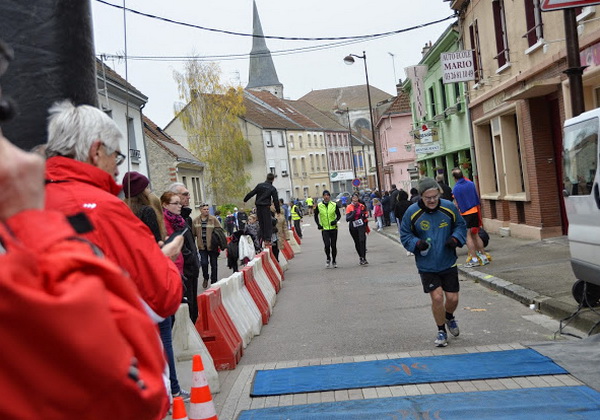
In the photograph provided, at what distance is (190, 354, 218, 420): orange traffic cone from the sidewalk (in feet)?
16.3

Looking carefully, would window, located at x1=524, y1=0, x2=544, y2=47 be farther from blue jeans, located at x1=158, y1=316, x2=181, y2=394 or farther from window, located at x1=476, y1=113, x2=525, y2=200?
blue jeans, located at x1=158, y1=316, x2=181, y2=394

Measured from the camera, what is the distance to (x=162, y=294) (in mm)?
2260

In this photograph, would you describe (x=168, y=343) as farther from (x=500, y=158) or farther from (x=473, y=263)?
(x=500, y=158)

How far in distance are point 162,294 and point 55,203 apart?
1.35 feet

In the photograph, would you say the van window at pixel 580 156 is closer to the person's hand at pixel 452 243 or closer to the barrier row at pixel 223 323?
the person's hand at pixel 452 243

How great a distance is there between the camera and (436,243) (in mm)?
8391

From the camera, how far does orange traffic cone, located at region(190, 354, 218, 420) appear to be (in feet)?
15.4

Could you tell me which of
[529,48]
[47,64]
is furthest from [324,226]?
[47,64]

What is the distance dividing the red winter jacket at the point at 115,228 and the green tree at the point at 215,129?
184ft

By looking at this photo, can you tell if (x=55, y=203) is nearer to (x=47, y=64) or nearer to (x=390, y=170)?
(x=47, y=64)

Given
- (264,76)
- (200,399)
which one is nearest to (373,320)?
(200,399)

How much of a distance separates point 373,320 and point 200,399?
6057 millimetres

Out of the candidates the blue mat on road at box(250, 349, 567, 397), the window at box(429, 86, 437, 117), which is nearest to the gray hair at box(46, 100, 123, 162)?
the blue mat on road at box(250, 349, 567, 397)

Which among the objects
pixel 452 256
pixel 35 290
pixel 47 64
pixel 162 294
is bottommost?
pixel 452 256
